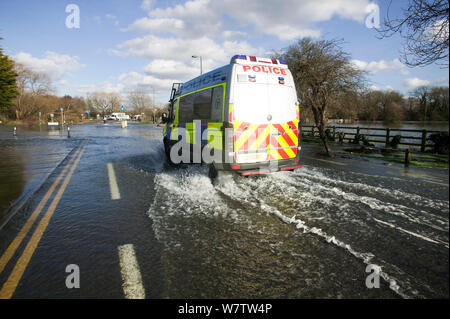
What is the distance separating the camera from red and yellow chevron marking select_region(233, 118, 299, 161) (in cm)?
558

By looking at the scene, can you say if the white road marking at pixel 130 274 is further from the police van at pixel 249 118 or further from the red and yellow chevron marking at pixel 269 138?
the red and yellow chevron marking at pixel 269 138

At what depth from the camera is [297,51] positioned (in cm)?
1616

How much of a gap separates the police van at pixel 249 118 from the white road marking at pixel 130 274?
273cm

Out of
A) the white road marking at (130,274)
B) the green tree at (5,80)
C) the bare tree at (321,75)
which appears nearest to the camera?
the white road marking at (130,274)

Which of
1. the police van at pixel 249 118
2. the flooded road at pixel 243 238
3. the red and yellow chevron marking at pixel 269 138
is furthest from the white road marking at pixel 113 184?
the red and yellow chevron marking at pixel 269 138

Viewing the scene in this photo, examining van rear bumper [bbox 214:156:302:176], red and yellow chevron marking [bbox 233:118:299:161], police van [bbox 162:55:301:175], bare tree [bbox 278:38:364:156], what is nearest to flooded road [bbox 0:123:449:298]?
van rear bumper [bbox 214:156:302:176]

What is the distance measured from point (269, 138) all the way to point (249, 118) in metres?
0.68

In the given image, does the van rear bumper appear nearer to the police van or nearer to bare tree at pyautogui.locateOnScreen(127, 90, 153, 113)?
the police van

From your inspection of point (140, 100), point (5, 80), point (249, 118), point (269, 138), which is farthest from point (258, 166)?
point (140, 100)

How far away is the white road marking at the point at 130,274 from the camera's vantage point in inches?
104

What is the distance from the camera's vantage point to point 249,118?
567cm

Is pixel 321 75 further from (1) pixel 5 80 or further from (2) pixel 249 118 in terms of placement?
(1) pixel 5 80
